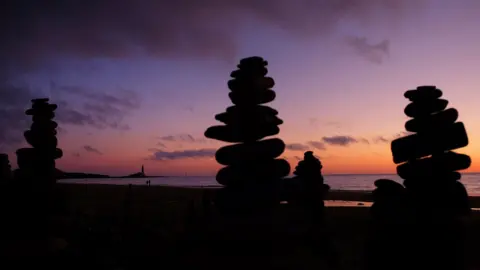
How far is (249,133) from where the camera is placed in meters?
16.5

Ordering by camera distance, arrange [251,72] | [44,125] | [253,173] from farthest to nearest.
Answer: [44,125] → [251,72] → [253,173]

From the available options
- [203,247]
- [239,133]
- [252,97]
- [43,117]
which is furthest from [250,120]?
[43,117]

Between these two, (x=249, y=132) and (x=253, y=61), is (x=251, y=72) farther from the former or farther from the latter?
(x=249, y=132)

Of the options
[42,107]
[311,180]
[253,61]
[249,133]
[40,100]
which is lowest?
[311,180]

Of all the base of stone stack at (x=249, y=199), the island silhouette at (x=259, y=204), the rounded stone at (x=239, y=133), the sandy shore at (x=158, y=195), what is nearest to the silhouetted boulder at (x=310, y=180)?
the island silhouette at (x=259, y=204)

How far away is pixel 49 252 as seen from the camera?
41.4ft

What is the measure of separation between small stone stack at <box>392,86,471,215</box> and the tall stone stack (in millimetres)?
4803

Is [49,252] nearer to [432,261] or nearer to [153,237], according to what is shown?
[153,237]

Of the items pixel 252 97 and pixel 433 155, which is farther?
pixel 252 97

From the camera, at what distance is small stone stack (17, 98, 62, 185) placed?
2111 centimetres

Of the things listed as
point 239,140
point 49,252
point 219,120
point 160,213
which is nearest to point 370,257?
point 239,140

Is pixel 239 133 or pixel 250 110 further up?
pixel 250 110

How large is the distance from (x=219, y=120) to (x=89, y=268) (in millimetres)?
7714

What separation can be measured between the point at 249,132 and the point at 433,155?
6977 millimetres
